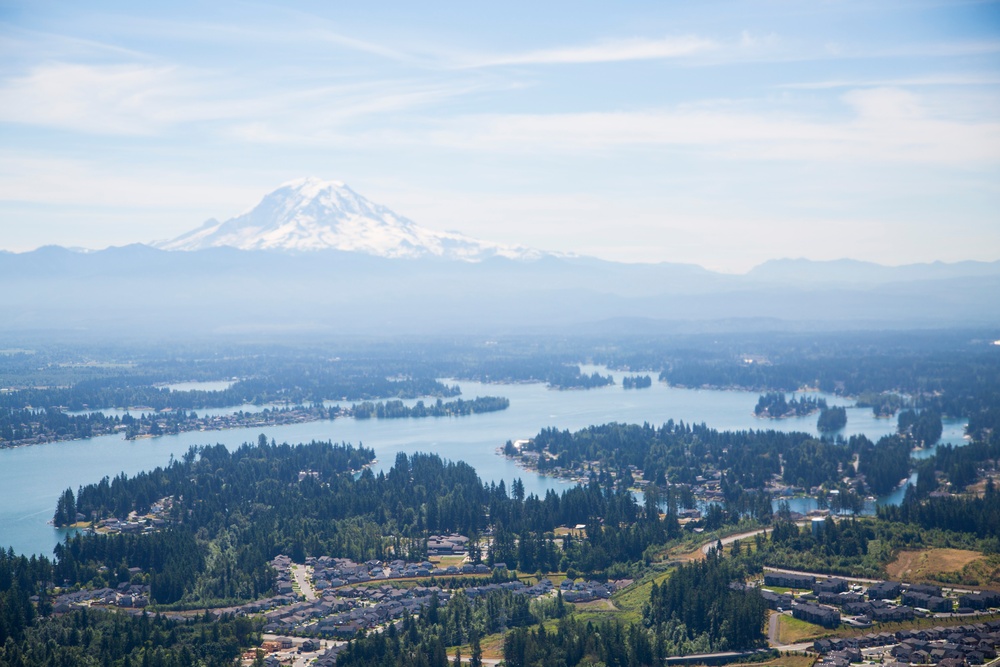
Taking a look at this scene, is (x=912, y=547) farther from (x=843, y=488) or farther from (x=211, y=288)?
(x=211, y=288)

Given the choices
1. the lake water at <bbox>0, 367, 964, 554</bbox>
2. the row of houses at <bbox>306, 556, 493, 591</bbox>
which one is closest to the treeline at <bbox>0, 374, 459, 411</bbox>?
the lake water at <bbox>0, 367, 964, 554</bbox>

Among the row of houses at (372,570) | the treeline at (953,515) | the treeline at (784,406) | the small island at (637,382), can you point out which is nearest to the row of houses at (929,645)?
the treeline at (953,515)

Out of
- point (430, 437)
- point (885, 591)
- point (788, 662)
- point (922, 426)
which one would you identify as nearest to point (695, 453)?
point (922, 426)

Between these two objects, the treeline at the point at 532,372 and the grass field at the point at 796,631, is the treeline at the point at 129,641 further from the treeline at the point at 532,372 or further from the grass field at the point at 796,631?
the treeline at the point at 532,372

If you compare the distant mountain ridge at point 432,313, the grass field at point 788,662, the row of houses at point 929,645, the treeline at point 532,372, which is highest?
the distant mountain ridge at point 432,313

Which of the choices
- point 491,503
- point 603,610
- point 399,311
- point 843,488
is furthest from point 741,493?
point 399,311

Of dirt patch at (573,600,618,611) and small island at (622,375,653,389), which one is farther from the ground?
small island at (622,375,653,389)

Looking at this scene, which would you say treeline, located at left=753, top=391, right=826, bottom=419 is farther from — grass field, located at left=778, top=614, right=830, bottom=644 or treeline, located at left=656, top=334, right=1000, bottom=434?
grass field, located at left=778, top=614, right=830, bottom=644
